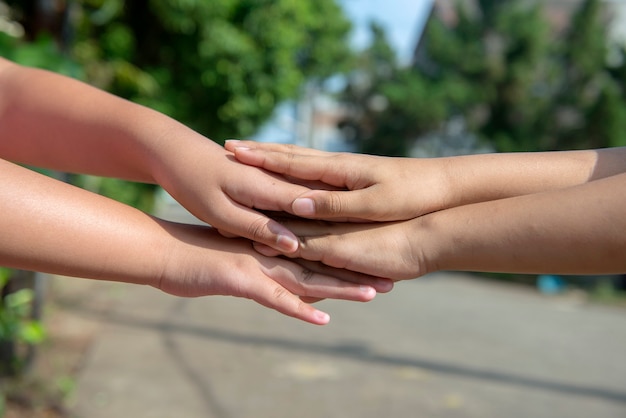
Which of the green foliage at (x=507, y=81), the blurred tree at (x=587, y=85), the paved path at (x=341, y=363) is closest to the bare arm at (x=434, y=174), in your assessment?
the paved path at (x=341, y=363)

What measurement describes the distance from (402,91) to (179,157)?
1140 cm

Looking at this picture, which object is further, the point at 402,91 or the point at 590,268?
the point at 402,91

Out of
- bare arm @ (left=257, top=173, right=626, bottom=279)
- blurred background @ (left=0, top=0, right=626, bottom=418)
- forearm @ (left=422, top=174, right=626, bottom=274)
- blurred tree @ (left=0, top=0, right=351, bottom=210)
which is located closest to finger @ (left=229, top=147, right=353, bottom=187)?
bare arm @ (left=257, top=173, right=626, bottom=279)

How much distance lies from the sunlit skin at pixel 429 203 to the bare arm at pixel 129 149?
0.06 metres

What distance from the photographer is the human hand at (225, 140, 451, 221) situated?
1390mm

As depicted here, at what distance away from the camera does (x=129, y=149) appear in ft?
4.98

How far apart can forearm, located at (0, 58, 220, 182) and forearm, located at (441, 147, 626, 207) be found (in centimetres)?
55

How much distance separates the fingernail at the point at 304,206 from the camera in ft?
4.54

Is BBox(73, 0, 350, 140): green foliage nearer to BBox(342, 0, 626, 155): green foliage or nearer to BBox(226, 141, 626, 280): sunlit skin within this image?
BBox(226, 141, 626, 280): sunlit skin

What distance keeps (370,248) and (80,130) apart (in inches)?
29.6

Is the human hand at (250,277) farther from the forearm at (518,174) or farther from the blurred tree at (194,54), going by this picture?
the blurred tree at (194,54)

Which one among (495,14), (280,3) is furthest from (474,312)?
(495,14)

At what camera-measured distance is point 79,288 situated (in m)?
7.05

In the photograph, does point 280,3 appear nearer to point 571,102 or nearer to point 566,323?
point 566,323
